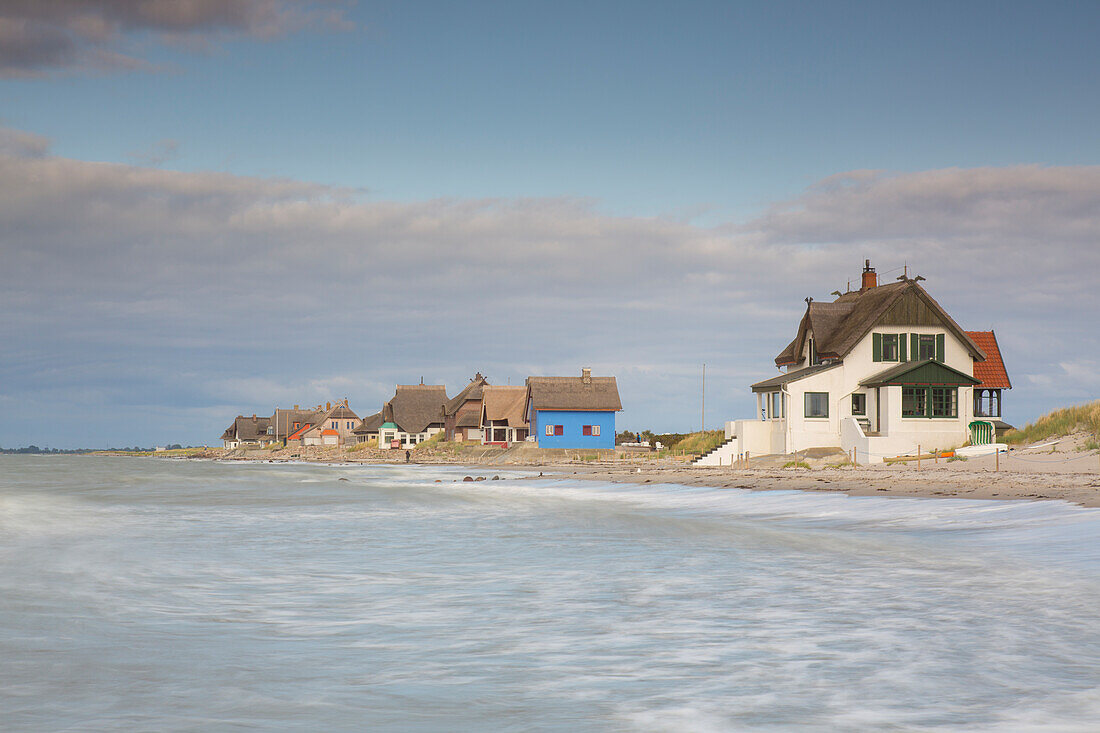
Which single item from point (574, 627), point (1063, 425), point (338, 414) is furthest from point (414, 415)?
point (574, 627)

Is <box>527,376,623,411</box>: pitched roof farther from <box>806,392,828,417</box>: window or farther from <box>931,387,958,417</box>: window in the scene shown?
<box>931,387,958,417</box>: window

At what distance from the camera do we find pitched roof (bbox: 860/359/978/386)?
43562 millimetres

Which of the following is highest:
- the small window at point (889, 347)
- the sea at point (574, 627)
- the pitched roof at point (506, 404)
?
the small window at point (889, 347)

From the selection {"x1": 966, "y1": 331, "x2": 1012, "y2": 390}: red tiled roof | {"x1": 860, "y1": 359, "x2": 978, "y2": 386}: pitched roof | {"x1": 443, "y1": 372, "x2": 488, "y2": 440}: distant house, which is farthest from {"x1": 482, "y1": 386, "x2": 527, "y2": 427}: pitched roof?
{"x1": 860, "y1": 359, "x2": 978, "y2": 386}: pitched roof

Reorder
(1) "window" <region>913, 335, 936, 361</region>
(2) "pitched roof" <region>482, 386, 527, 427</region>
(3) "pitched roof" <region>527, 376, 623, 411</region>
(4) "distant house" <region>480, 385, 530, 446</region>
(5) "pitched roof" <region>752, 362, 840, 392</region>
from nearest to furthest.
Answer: (5) "pitched roof" <region>752, 362, 840, 392</region>
(1) "window" <region>913, 335, 936, 361</region>
(3) "pitched roof" <region>527, 376, 623, 411</region>
(4) "distant house" <region>480, 385, 530, 446</region>
(2) "pitched roof" <region>482, 386, 527, 427</region>

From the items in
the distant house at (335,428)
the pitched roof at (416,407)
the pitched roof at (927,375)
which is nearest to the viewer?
the pitched roof at (927,375)

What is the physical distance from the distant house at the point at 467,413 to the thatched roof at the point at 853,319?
48922 millimetres

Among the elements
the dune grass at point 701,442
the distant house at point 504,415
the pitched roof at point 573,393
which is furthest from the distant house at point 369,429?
the dune grass at point 701,442

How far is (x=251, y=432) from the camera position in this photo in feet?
598

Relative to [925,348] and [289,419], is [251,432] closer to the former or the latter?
[289,419]

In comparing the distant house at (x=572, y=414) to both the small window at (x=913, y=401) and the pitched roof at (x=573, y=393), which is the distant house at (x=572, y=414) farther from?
the small window at (x=913, y=401)

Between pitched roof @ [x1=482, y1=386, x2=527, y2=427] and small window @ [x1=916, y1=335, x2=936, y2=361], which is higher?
small window @ [x1=916, y1=335, x2=936, y2=361]

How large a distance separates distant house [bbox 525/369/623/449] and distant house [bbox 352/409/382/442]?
54.8 m

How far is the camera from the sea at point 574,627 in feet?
22.5
